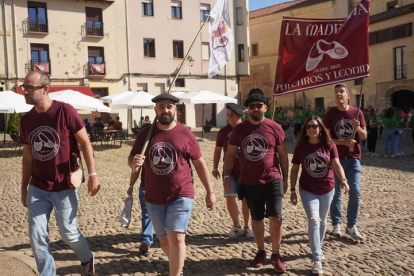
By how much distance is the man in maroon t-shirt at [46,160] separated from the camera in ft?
12.7

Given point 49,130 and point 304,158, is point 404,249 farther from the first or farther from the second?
point 49,130

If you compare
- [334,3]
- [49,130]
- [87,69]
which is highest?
[334,3]

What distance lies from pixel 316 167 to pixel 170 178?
1761mm

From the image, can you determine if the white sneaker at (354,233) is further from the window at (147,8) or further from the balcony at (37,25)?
the window at (147,8)

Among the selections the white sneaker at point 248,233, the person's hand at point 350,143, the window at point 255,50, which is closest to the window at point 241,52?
the window at point 255,50

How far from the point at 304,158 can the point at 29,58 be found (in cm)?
2634

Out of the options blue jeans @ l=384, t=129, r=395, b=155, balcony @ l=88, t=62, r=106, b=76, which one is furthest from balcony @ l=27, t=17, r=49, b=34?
blue jeans @ l=384, t=129, r=395, b=155

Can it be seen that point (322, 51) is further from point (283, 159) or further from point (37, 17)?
point (37, 17)

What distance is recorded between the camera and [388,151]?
1553 centimetres

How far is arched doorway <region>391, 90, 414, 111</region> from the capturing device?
30.7 m

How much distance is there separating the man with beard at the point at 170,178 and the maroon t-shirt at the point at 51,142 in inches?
24.5

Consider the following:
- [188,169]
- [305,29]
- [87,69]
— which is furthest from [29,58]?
[188,169]

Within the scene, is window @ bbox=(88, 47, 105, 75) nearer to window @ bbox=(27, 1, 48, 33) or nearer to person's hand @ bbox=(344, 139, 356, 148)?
window @ bbox=(27, 1, 48, 33)

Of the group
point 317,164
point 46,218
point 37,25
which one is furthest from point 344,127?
point 37,25
